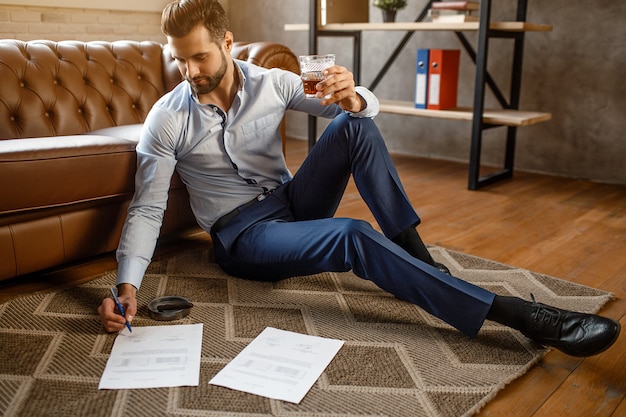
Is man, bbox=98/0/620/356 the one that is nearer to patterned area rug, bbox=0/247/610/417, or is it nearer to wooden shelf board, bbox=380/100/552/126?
patterned area rug, bbox=0/247/610/417

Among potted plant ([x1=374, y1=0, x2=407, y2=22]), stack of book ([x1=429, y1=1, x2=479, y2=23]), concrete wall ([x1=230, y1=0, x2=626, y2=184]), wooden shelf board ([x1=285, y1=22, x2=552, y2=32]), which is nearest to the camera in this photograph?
wooden shelf board ([x1=285, y1=22, x2=552, y2=32])

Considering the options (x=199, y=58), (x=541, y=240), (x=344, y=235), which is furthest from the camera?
(x=541, y=240)

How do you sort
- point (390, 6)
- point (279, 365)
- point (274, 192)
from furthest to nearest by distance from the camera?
1. point (390, 6)
2. point (274, 192)
3. point (279, 365)

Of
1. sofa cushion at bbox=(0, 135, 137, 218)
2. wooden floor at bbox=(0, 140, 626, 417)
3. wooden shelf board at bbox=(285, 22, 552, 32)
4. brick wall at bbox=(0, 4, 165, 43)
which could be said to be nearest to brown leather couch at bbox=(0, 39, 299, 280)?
sofa cushion at bbox=(0, 135, 137, 218)

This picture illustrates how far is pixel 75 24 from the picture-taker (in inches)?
152

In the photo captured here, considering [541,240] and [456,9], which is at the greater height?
[456,9]

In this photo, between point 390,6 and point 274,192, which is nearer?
point 274,192

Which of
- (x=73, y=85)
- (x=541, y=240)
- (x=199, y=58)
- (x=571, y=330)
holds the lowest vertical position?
(x=541, y=240)

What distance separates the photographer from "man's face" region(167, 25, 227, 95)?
161 cm

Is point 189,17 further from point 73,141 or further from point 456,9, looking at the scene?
point 456,9

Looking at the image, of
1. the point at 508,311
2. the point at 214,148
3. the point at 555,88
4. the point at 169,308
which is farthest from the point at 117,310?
the point at 555,88

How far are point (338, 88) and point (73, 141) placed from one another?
873mm

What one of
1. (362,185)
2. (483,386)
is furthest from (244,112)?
(483,386)

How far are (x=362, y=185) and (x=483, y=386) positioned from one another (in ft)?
2.09
